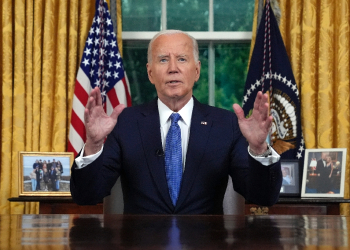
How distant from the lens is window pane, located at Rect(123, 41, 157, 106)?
4203mm

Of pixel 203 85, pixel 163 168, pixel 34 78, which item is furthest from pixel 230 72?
pixel 163 168

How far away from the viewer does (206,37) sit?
4.18 m

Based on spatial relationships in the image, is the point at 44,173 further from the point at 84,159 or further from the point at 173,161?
the point at 84,159

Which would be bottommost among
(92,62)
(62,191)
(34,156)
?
(62,191)

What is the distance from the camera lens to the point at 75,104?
3742 millimetres

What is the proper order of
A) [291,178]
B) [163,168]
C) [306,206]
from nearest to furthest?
[163,168] < [306,206] < [291,178]

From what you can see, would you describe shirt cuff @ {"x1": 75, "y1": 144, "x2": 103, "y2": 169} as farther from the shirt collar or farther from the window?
the window

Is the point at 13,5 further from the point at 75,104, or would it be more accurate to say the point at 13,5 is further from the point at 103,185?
the point at 103,185

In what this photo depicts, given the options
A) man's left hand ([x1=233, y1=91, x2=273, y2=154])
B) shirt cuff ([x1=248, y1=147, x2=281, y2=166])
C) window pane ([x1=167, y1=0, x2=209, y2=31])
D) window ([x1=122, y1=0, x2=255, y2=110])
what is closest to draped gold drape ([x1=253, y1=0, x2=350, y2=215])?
window ([x1=122, y1=0, x2=255, y2=110])

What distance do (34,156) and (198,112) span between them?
63.0 inches

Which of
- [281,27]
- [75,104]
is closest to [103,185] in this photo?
[75,104]

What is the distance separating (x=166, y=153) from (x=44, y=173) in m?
1.54

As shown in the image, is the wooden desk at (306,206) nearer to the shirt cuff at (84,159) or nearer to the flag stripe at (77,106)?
the flag stripe at (77,106)

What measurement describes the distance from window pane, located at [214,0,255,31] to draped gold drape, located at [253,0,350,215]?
394mm
